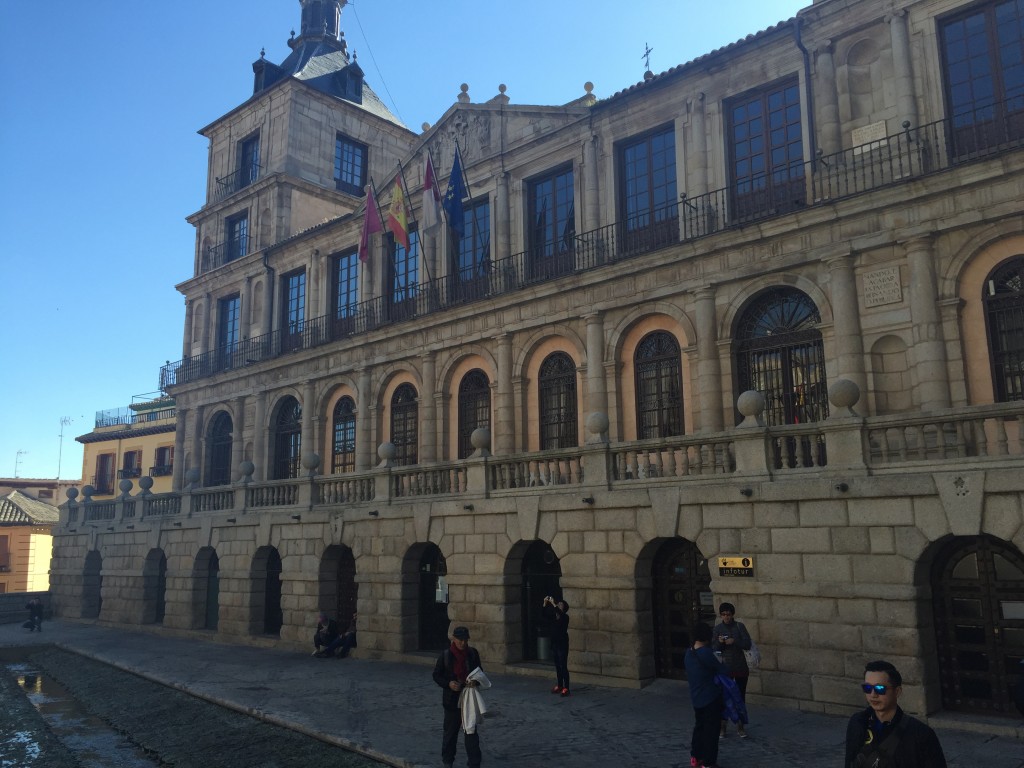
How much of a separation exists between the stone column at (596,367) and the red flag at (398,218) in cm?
648

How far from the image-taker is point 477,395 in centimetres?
2362

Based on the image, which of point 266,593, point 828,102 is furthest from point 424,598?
point 828,102

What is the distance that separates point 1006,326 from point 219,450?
26.7m

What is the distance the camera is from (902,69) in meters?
16.6

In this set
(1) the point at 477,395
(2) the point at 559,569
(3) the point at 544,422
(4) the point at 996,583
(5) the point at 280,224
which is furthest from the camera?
(5) the point at 280,224

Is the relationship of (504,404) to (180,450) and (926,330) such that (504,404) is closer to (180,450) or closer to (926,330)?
(926,330)

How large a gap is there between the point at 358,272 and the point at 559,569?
14070 mm

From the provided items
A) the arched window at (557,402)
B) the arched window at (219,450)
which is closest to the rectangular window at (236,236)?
the arched window at (219,450)

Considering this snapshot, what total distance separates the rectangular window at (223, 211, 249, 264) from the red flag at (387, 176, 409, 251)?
37.7 feet

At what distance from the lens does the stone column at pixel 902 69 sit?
54.0ft

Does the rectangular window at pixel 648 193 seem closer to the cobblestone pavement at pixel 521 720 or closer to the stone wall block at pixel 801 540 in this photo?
the stone wall block at pixel 801 540

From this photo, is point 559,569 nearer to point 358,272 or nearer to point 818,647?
point 818,647

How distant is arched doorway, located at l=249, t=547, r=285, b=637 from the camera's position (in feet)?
82.2

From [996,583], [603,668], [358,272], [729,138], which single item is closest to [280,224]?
[358,272]
